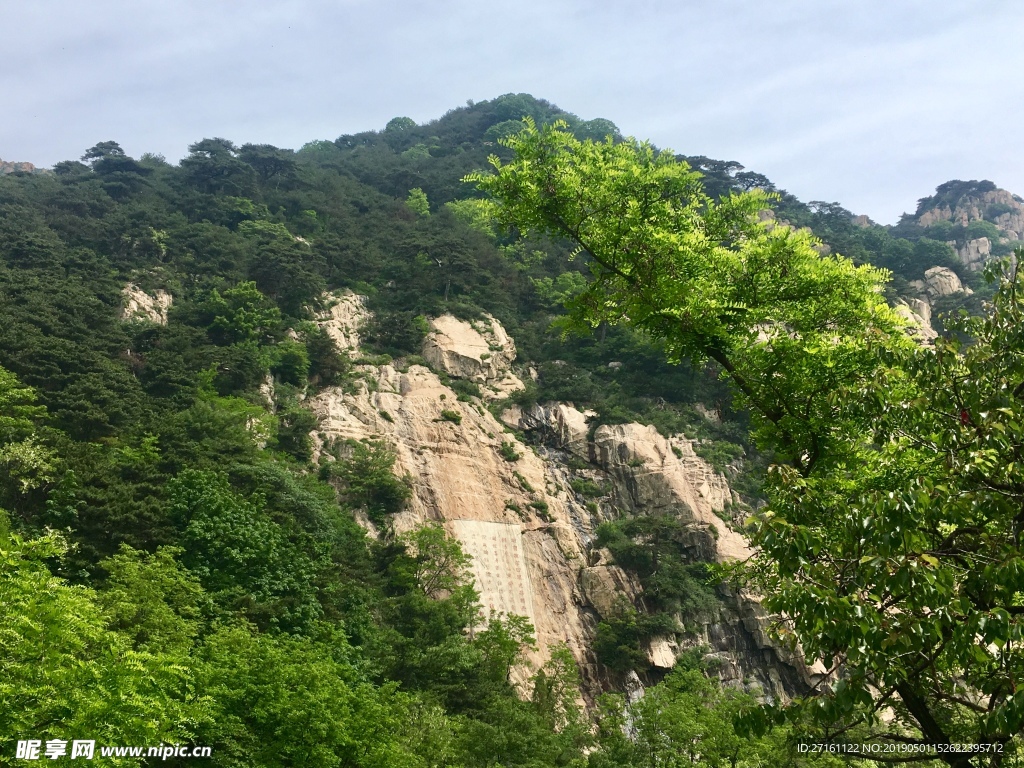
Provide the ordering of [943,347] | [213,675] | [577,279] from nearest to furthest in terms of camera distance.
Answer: [943,347] < [213,675] < [577,279]

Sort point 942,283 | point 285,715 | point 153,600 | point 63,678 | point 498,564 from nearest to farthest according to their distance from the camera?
point 63,678 → point 285,715 → point 153,600 → point 498,564 → point 942,283

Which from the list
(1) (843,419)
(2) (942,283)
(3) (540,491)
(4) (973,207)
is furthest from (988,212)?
(1) (843,419)

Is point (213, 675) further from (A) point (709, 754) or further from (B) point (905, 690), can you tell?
(B) point (905, 690)

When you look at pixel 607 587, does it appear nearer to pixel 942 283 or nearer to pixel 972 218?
pixel 942 283

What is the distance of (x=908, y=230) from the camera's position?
8038 cm

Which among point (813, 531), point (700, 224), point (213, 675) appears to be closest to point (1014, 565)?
point (813, 531)

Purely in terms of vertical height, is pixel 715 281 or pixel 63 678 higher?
pixel 715 281

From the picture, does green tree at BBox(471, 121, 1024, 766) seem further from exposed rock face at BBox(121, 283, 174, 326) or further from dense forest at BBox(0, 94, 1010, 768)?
exposed rock face at BBox(121, 283, 174, 326)

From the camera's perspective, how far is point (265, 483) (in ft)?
77.4

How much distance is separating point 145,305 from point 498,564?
2001 cm

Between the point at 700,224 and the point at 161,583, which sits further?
the point at 161,583

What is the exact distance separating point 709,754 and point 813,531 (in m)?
13.8

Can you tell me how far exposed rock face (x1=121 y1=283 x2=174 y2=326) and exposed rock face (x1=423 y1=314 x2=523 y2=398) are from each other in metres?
12.3

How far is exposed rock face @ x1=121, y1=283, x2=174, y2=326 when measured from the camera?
1313 inches
